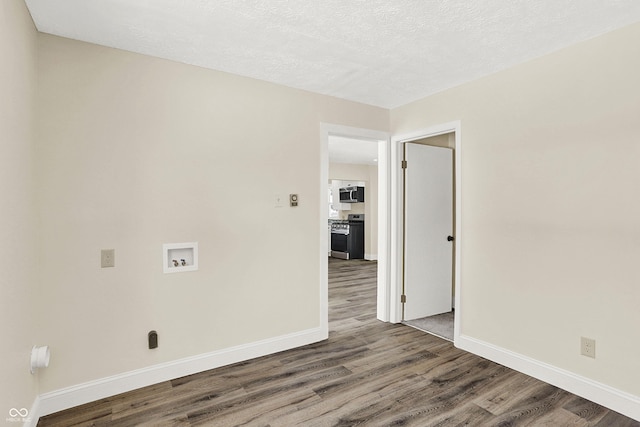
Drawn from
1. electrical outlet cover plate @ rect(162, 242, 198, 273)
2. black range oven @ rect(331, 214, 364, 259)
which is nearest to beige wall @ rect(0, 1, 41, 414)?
electrical outlet cover plate @ rect(162, 242, 198, 273)

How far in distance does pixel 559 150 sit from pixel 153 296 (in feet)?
10.7

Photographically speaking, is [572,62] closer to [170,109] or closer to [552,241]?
[552,241]

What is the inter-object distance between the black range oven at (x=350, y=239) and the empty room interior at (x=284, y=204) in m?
5.40

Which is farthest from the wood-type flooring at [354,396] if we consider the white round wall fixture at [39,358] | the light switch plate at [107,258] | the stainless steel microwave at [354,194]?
the stainless steel microwave at [354,194]

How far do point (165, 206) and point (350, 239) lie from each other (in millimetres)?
6531

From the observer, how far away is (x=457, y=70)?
2844 millimetres

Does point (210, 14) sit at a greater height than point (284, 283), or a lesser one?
greater

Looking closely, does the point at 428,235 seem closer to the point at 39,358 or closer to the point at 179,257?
the point at 179,257

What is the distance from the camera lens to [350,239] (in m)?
8.77

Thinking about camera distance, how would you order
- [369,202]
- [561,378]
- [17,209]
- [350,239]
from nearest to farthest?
[17,209] → [561,378] → [350,239] → [369,202]

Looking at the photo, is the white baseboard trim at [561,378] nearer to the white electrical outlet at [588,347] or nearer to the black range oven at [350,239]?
the white electrical outlet at [588,347]

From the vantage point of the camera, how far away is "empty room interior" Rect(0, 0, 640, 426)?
2.05 m

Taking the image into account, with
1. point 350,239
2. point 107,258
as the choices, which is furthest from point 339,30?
point 350,239

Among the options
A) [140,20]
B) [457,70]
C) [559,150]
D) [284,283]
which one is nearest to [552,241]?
[559,150]
